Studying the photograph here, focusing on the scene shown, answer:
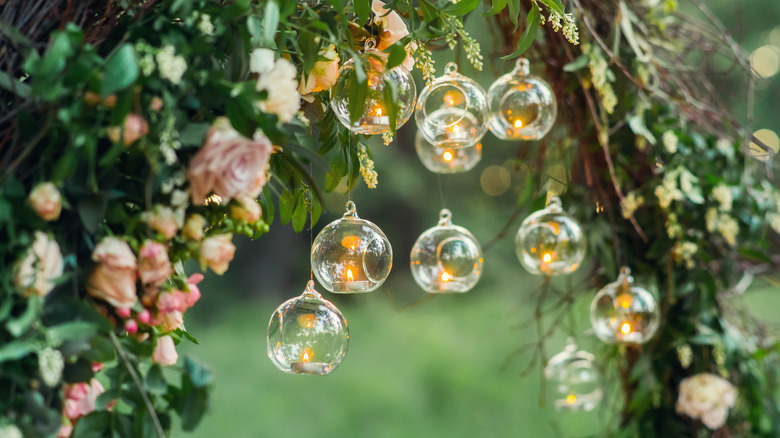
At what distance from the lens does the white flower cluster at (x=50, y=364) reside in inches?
23.9

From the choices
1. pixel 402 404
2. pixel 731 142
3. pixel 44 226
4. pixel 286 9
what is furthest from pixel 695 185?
pixel 402 404

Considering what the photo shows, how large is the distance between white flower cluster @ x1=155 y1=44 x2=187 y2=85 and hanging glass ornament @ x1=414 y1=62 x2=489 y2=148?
0.49 m

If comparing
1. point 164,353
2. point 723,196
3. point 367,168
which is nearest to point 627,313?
point 723,196

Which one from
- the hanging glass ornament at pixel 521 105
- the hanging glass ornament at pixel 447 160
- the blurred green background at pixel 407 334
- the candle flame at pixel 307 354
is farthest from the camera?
the blurred green background at pixel 407 334

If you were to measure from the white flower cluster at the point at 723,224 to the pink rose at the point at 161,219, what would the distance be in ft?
3.77

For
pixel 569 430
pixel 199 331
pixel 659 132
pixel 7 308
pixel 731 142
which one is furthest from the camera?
pixel 199 331

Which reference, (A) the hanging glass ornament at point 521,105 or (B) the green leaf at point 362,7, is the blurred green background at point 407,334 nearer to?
(A) the hanging glass ornament at point 521,105

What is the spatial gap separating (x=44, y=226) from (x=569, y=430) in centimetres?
353

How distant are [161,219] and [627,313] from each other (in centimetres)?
100

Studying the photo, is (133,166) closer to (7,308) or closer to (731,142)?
(7,308)

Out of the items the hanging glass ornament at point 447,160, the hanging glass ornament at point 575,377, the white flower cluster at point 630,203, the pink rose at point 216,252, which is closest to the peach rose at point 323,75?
the pink rose at point 216,252

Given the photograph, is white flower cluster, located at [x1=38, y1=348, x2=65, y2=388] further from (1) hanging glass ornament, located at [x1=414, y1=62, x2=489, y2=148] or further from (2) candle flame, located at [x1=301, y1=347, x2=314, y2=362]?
(1) hanging glass ornament, located at [x1=414, y1=62, x2=489, y2=148]

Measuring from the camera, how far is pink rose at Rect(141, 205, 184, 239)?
674mm

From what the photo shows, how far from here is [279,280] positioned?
4684mm
